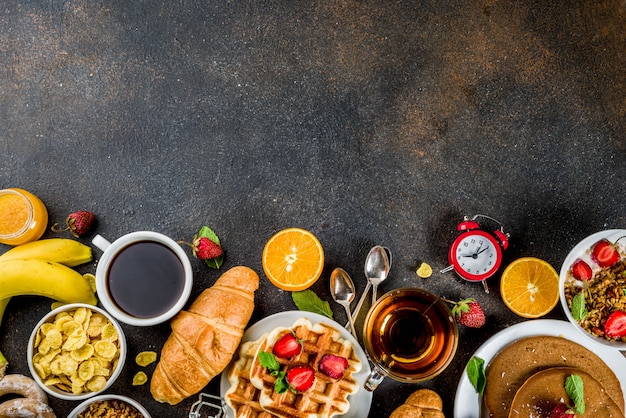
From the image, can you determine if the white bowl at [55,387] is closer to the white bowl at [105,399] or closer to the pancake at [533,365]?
the white bowl at [105,399]

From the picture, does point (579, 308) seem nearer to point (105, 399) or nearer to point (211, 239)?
point (211, 239)

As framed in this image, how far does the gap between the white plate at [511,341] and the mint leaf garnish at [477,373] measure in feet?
0.09

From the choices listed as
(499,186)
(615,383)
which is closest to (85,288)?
(499,186)

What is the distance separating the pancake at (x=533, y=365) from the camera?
201cm

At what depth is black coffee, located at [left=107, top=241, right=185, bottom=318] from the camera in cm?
202

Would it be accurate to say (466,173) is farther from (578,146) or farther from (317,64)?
(317,64)

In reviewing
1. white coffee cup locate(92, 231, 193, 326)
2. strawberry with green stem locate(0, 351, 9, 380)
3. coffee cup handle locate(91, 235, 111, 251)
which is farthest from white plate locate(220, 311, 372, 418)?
strawberry with green stem locate(0, 351, 9, 380)

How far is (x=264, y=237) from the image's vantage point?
2.26m

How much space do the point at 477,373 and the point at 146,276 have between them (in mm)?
1313

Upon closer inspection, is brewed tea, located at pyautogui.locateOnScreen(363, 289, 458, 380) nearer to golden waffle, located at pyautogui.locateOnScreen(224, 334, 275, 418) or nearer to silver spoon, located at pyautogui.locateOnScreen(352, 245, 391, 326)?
silver spoon, located at pyautogui.locateOnScreen(352, 245, 391, 326)

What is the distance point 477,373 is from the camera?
2.00 metres

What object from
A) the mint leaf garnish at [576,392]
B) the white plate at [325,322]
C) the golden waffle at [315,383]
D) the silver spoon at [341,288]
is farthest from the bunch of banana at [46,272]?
the mint leaf garnish at [576,392]

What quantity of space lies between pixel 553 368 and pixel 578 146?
96cm

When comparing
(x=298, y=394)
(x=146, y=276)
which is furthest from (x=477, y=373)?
(x=146, y=276)
